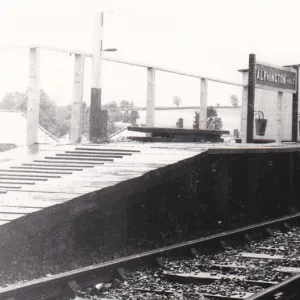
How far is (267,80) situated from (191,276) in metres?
8.17

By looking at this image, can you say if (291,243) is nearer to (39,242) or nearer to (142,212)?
(142,212)

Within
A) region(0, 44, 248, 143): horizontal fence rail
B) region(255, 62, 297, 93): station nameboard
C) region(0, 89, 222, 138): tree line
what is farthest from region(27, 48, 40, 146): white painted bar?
region(0, 89, 222, 138): tree line

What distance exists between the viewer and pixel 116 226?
7906 millimetres

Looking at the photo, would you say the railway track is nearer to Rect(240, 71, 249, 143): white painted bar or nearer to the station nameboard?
the station nameboard

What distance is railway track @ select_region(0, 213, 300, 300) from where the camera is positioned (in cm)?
534

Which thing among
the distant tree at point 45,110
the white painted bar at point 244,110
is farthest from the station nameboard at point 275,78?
the distant tree at point 45,110

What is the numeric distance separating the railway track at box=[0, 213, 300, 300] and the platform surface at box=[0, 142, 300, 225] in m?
0.68

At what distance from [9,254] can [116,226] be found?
199 cm

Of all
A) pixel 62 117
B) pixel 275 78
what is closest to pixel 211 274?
pixel 275 78

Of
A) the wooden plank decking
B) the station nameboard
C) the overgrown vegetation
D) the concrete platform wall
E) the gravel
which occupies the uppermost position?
the station nameboard

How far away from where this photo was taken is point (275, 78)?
46.1 feet

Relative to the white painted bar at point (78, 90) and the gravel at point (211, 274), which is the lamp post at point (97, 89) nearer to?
the white painted bar at point (78, 90)

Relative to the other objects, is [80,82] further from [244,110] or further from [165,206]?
[244,110]

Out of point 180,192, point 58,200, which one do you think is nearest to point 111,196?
point 58,200
